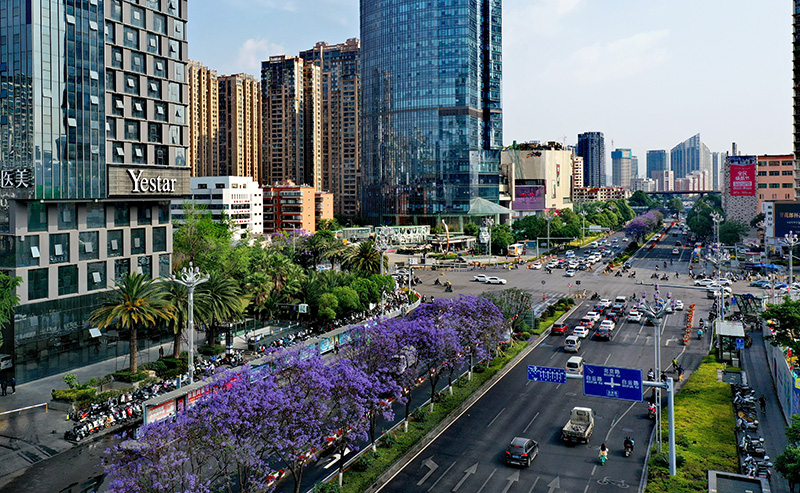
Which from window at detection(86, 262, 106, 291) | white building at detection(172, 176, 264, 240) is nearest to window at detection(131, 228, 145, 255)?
window at detection(86, 262, 106, 291)

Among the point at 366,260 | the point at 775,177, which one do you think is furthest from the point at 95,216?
the point at 775,177

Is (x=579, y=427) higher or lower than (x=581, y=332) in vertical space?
lower

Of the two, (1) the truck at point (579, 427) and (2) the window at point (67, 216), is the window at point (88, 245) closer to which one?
(2) the window at point (67, 216)

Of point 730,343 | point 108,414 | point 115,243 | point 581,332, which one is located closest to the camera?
point 108,414

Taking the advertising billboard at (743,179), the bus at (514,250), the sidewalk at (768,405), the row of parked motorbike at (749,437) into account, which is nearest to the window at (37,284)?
the row of parked motorbike at (749,437)

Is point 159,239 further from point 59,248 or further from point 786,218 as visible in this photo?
point 786,218

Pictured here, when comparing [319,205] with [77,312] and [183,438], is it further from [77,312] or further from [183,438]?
[183,438]

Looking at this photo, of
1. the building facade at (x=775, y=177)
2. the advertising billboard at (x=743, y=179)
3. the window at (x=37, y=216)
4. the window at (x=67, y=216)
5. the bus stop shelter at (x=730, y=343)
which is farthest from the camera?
the advertising billboard at (x=743, y=179)

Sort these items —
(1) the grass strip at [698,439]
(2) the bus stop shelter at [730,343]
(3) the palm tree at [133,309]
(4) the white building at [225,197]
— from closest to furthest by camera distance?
(1) the grass strip at [698,439] → (3) the palm tree at [133,309] → (2) the bus stop shelter at [730,343] → (4) the white building at [225,197]
